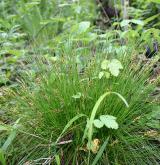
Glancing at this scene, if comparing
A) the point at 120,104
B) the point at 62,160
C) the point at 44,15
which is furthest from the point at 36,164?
the point at 44,15

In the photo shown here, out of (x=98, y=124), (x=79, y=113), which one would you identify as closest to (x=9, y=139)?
(x=79, y=113)

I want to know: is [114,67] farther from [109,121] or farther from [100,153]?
[100,153]

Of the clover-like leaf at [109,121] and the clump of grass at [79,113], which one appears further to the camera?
the clump of grass at [79,113]

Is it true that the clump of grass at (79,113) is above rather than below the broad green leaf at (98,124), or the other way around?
below

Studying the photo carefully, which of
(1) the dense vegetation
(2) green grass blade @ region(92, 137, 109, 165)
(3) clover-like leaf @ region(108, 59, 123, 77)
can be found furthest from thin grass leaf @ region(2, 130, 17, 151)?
(3) clover-like leaf @ region(108, 59, 123, 77)

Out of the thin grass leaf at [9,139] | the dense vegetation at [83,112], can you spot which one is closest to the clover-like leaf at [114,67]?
the dense vegetation at [83,112]

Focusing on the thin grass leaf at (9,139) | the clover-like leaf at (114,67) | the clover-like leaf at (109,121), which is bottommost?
the thin grass leaf at (9,139)

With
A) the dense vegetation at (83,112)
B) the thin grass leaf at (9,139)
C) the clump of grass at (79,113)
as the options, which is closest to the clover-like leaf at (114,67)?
the dense vegetation at (83,112)

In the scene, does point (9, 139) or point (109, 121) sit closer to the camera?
point (109, 121)

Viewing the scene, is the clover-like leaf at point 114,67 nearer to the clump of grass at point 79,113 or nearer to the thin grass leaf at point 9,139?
the clump of grass at point 79,113
